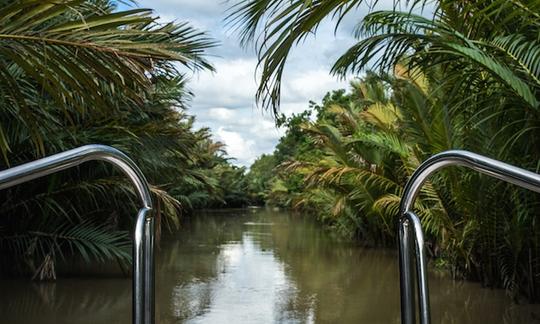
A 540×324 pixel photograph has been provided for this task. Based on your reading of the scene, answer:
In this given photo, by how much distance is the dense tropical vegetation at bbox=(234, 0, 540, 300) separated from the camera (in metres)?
4.66

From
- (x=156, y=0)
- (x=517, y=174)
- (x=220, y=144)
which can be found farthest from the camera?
(x=220, y=144)

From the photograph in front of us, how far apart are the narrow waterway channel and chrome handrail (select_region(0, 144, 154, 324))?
13.4 feet

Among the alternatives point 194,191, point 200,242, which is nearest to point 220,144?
point 194,191

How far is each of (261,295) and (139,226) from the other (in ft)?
18.4

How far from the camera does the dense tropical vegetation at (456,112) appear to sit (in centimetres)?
466

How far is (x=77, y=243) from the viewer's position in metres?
8.46

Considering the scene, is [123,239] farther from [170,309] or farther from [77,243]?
[170,309]

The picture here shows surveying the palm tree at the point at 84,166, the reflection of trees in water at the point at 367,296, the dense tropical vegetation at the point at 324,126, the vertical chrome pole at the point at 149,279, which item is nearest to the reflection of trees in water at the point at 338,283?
the reflection of trees in water at the point at 367,296

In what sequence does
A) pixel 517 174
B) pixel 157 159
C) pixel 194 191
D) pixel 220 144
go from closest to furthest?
pixel 517 174 < pixel 157 159 < pixel 194 191 < pixel 220 144

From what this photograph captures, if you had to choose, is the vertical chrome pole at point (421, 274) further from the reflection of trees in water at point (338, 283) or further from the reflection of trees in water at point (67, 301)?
the reflection of trees in water at point (67, 301)

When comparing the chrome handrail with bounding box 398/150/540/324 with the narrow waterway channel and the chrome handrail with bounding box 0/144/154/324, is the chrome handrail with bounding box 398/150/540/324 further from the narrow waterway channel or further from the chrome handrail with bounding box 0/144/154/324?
the narrow waterway channel

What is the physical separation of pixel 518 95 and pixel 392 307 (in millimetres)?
3157

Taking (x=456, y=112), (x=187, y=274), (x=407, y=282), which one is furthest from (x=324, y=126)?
(x=407, y=282)

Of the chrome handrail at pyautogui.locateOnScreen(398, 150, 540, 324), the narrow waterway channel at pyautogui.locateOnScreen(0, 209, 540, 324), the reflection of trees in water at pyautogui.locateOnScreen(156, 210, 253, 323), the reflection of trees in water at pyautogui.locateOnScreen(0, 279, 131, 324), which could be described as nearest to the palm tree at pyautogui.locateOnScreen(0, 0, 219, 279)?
the reflection of trees in water at pyautogui.locateOnScreen(0, 279, 131, 324)
